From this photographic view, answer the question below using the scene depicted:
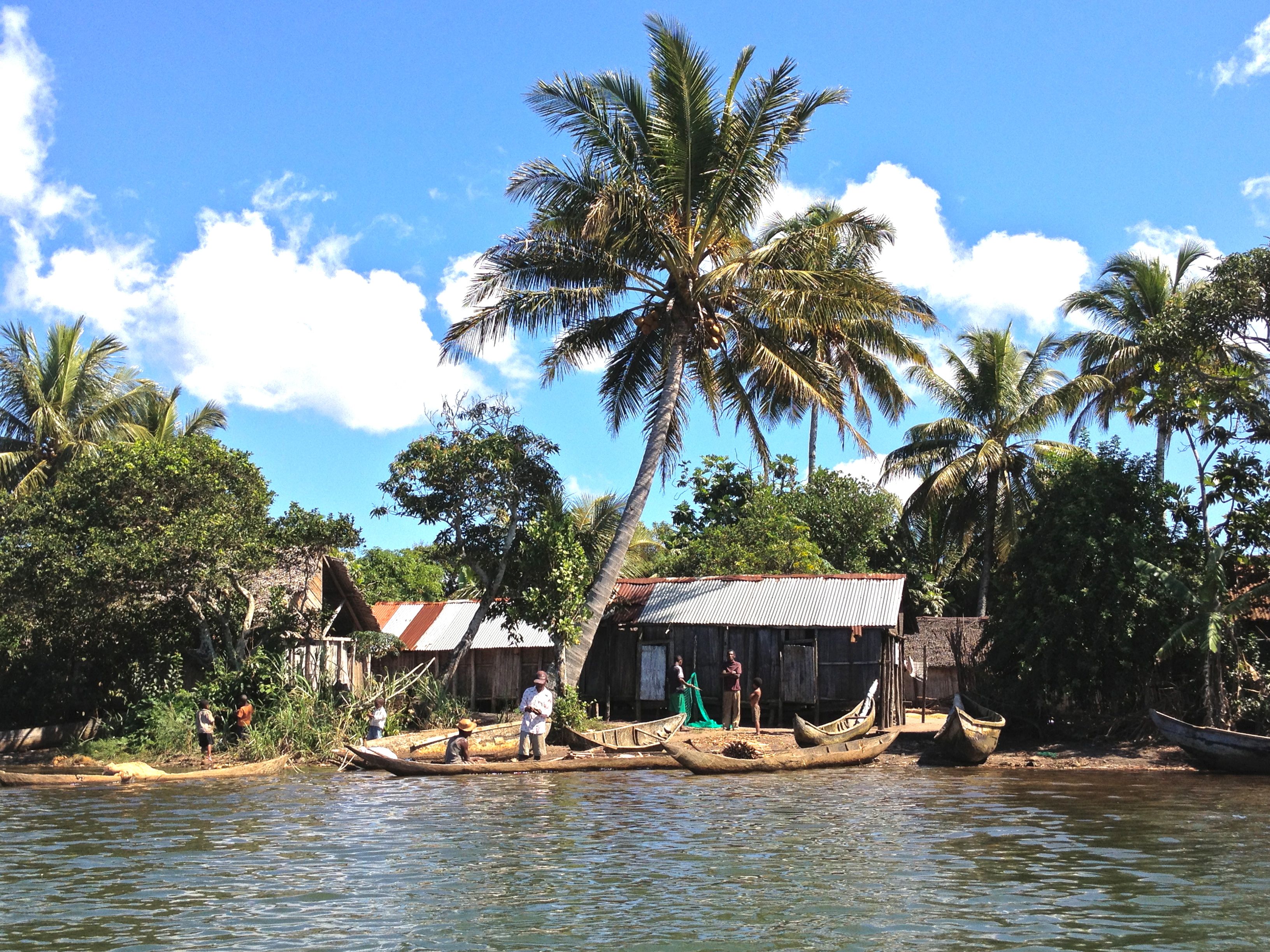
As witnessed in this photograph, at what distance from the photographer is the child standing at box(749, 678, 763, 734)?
866 inches

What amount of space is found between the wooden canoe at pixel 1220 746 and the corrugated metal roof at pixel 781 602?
607cm

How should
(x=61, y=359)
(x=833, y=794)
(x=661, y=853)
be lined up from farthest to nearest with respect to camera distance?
1. (x=61, y=359)
2. (x=833, y=794)
3. (x=661, y=853)

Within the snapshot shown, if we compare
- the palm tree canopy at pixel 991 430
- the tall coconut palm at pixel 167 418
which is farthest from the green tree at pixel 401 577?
the palm tree canopy at pixel 991 430

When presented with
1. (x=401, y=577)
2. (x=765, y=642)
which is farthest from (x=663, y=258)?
(x=401, y=577)

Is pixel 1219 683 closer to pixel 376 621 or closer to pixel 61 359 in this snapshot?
pixel 376 621

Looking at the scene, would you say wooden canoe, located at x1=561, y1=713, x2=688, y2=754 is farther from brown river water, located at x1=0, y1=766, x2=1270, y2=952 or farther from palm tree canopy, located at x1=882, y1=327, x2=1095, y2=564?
palm tree canopy, located at x1=882, y1=327, x2=1095, y2=564

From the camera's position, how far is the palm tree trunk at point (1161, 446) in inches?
846

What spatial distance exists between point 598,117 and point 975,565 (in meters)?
22.6

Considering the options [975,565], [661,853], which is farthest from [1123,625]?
[975,565]

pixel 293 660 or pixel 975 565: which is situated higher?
pixel 975 565

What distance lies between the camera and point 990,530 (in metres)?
32.7

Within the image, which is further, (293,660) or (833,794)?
(293,660)

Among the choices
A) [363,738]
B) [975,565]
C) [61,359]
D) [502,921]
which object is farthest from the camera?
[975,565]

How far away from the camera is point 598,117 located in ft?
73.2
